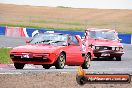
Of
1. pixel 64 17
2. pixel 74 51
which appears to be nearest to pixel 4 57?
pixel 74 51

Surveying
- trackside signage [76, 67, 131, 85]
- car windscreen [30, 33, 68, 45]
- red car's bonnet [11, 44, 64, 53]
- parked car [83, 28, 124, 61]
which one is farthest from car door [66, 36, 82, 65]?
trackside signage [76, 67, 131, 85]

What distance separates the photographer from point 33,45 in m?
20.5

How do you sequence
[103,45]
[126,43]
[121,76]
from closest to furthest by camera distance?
[121,76] → [103,45] → [126,43]

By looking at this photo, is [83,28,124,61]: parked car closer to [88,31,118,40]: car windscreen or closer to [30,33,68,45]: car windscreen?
[88,31,118,40]: car windscreen

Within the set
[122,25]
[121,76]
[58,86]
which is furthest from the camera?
[122,25]

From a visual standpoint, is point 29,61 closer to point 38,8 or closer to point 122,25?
point 122,25

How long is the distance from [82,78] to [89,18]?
62.9 metres

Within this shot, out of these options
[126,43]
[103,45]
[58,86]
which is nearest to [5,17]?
[126,43]

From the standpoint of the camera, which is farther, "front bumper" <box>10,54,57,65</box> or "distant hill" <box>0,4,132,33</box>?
"distant hill" <box>0,4,132,33</box>

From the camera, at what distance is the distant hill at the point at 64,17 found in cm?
6444

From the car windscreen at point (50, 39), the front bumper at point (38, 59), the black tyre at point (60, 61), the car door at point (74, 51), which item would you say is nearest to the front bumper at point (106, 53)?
the car door at point (74, 51)

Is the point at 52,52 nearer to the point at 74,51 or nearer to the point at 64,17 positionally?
the point at 74,51

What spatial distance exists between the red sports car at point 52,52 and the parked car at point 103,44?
5.10 m

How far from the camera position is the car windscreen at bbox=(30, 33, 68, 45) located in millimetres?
20844
